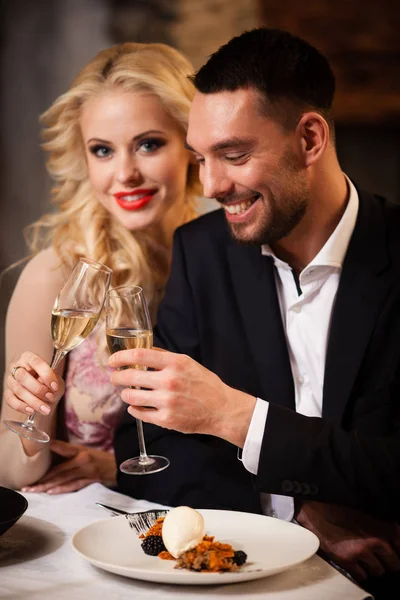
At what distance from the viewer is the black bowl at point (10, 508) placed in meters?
1.22

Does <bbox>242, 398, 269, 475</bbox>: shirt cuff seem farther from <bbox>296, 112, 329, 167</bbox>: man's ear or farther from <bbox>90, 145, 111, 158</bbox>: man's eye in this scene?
<bbox>90, 145, 111, 158</bbox>: man's eye

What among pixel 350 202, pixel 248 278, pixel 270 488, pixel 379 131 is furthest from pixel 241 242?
pixel 379 131

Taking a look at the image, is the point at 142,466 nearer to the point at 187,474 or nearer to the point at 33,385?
the point at 33,385

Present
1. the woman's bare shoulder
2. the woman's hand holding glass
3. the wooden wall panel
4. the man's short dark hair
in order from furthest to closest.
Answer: the wooden wall panel
the woman's bare shoulder
the man's short dark hair
the woman's hand holding glass

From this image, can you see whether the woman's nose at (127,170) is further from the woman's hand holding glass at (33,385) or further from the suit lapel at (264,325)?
the woman's hand holding glass at (33,385)

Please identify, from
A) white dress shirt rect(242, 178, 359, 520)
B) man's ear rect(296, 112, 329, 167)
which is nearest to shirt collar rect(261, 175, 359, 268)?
white dress shirt rect(242, 178, 359, 520)

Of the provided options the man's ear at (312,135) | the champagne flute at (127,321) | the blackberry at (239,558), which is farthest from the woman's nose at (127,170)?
the blackberry at (239,558)

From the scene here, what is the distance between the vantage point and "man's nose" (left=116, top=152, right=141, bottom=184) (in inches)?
88.6

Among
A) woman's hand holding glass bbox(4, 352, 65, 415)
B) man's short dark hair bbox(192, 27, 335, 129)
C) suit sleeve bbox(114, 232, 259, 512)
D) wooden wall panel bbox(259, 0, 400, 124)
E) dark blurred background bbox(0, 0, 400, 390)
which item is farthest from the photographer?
wooden wall panel bbox(259, 0, 400, 124)

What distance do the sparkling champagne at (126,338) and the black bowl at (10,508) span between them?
0.31m

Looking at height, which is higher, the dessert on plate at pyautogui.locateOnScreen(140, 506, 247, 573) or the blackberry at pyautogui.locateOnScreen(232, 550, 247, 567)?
the dessert on plate at pyautogui.locateOnScreen(140, 506, 247, 573)

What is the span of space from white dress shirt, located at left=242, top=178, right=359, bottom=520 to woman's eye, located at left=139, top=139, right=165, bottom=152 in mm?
516

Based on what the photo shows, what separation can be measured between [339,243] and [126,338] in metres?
0.82

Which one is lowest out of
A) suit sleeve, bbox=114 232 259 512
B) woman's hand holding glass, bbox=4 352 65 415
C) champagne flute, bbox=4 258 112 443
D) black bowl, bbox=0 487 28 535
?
suit sleeve, bbox=114 232 259 512
